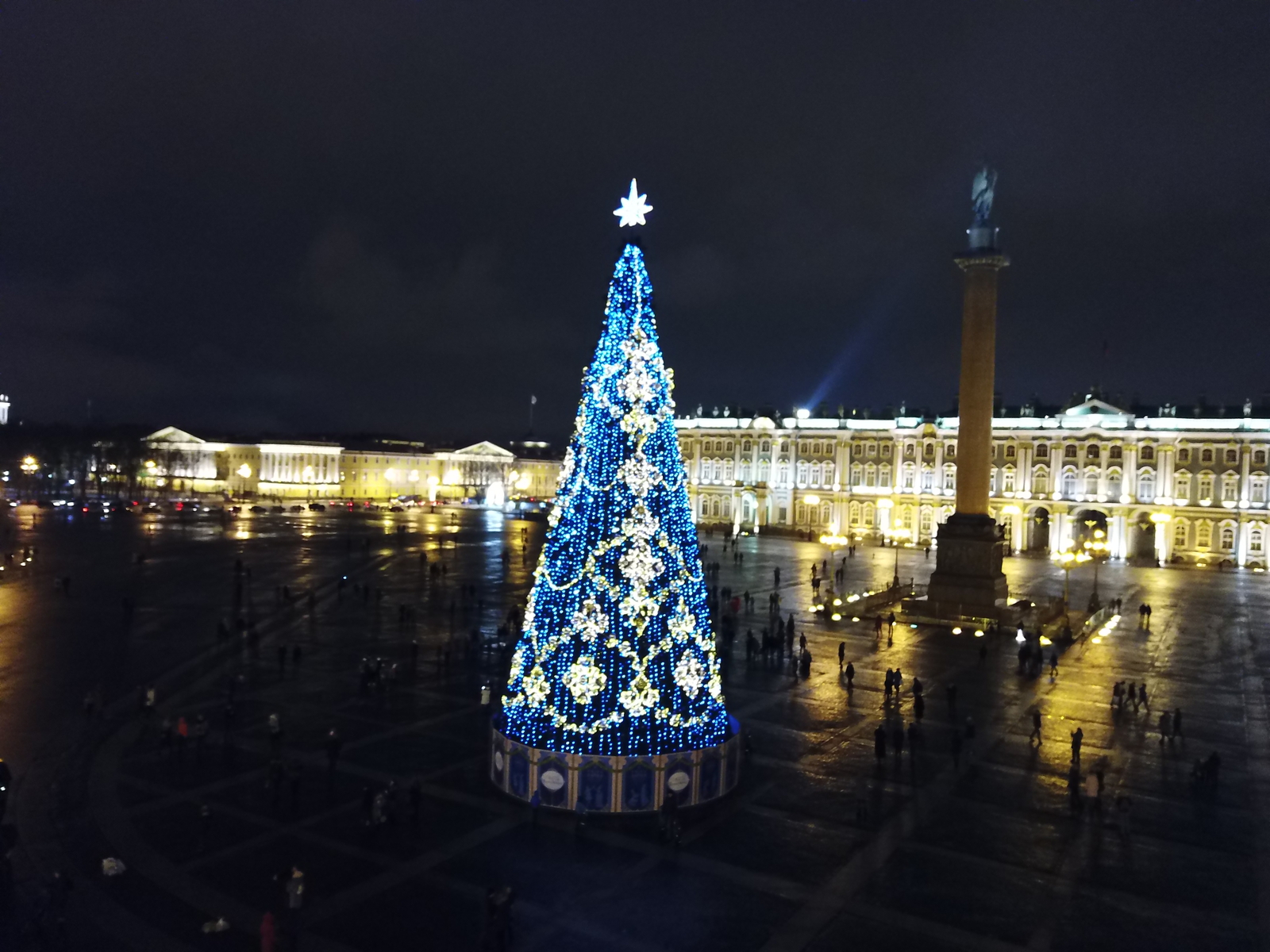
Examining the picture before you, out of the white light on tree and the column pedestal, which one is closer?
the white light on tree

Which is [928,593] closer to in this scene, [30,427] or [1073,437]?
[1073,437]

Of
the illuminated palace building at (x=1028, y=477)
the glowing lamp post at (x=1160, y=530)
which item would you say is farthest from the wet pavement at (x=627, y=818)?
the illuminated palace building at (x=1028, y=477)

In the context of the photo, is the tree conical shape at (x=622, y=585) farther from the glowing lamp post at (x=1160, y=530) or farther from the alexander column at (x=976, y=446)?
the glowing lamp post at (x=1160, y=530)

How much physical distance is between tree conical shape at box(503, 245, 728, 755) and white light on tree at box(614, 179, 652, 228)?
0.43m

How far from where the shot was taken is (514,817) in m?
14.7

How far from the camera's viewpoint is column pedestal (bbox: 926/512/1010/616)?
37250mm

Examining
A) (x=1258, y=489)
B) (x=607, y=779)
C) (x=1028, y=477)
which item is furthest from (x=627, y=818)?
(x=1028, y=477)

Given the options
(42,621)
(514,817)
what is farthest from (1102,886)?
(42,621)

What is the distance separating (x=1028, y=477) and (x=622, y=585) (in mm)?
66164

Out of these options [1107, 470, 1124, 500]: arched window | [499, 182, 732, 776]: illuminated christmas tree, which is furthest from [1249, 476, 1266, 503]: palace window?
[499, 182, 732, 776]: illuminated christmas tree

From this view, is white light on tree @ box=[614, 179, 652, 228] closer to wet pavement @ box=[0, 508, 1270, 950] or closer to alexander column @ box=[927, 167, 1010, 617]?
wet pavement @ box=[0, 508, 1270, 950]

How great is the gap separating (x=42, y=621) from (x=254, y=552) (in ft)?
71.9

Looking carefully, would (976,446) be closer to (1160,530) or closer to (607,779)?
(607,779)

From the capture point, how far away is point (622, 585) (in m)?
14.5
